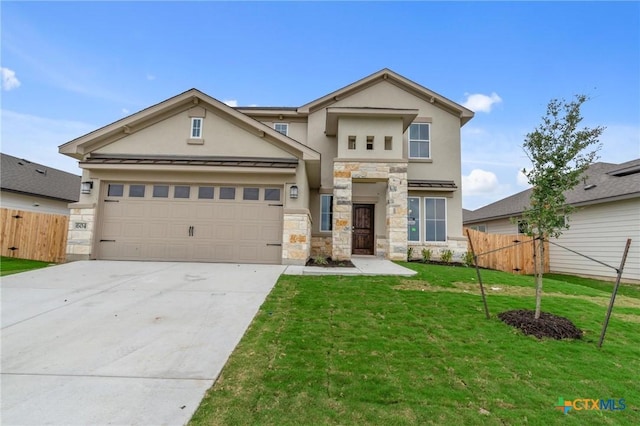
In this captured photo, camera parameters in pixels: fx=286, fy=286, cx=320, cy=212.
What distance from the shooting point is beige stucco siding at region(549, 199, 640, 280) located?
10.3 meters

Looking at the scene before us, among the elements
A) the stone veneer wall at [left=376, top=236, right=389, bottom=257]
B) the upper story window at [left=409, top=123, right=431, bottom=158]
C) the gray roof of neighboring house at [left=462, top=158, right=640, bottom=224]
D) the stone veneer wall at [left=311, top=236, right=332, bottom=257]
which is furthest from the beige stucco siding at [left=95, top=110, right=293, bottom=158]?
the gray roof of neighboring house at [left=462, top=158, right=640, bottom=224]

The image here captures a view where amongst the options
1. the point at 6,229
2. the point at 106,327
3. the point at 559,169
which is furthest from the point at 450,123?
the point at 6,229

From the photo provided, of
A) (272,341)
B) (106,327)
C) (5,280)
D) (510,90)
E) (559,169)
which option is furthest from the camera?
(510,90)

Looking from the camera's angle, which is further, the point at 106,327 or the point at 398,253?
the point at 398,253

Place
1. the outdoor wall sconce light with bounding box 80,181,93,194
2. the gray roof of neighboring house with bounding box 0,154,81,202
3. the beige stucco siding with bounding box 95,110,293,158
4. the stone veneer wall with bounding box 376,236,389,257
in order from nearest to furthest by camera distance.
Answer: the outdoor wall sconce light with bounding box 80,181,93,194 < the beige stucco siding with bounding box 95,110,293,158 < the stone veneer wall with bounding box 376,236,389,257 < the gray roof of neighboring house with bounding box 0,154,81,202

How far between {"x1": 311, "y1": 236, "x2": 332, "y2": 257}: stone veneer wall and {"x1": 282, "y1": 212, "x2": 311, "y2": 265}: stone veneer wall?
11.3ft

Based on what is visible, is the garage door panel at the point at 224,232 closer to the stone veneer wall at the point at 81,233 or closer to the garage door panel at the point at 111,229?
the garage door panel at the point at 111,229

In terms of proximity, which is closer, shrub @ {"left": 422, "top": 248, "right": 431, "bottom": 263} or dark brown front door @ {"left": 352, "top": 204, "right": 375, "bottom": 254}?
shrub @ {"left": 422, "top": 248, "right": 431, "bottom": 263}

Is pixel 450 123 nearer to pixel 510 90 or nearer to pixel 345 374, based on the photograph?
pixel 510 90

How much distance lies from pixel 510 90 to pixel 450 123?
263cm

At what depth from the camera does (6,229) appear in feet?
34.3

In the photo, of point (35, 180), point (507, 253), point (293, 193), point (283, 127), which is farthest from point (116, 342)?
point (35, 180)

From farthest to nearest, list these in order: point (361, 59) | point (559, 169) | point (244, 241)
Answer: point (361, 59) < point (244, 241) < point (559, 169)

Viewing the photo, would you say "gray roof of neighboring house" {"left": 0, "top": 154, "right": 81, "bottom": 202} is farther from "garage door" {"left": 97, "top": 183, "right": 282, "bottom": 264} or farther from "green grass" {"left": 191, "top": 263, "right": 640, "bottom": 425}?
"green grass" {"left": 191, "top": 263, "right": 640, "bottom": 425}
